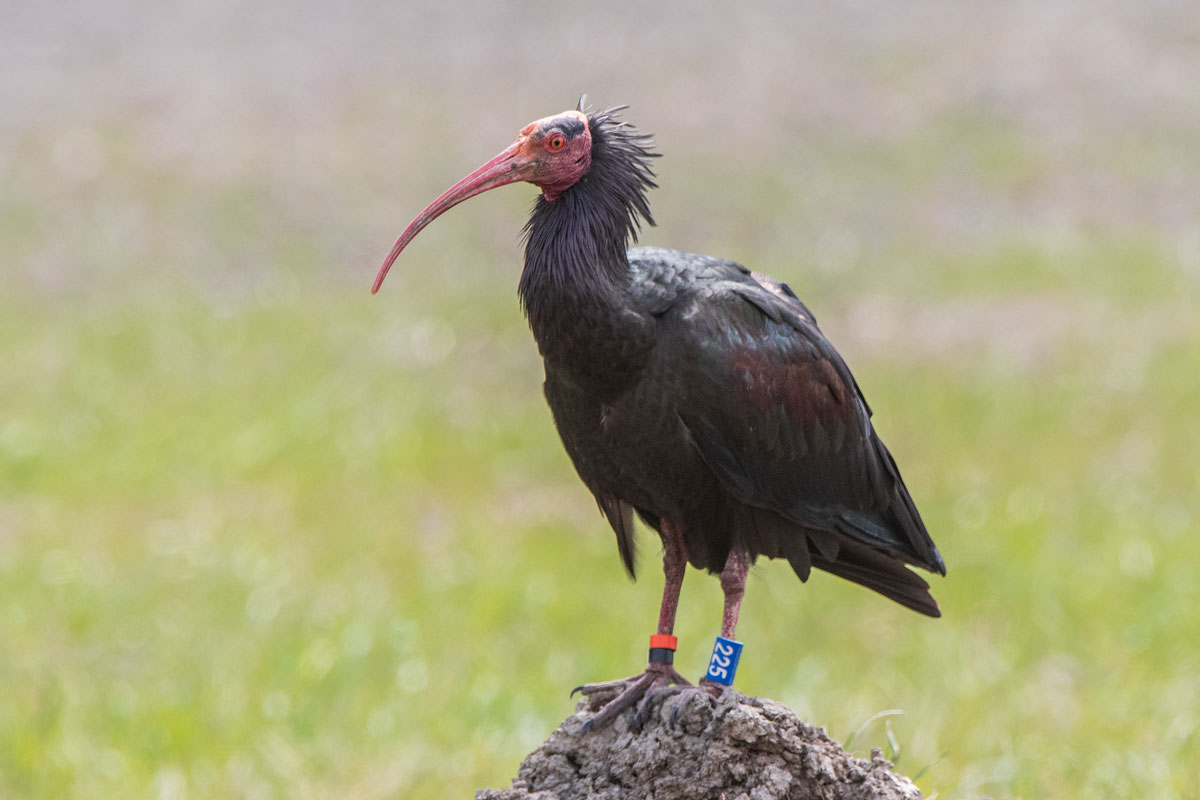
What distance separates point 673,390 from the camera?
15.0ft

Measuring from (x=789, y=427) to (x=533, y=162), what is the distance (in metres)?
1.18

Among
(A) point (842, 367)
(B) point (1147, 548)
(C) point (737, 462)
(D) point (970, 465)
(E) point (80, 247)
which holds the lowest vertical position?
(C) point (737, 462)

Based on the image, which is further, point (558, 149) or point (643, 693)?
point (643, 693)

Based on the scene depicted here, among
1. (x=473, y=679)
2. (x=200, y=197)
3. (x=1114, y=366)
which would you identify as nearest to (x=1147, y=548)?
(x=1114, y=366)

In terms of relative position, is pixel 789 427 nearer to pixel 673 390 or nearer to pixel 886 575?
pixel 673 390

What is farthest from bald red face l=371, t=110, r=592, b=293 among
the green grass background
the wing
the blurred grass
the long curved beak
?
the blurred grass

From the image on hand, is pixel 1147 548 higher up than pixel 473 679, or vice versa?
pixel 1147 548

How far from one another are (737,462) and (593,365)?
57cm

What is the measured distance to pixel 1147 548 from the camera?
33.1 ft

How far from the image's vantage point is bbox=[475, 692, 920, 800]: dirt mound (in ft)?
14.2

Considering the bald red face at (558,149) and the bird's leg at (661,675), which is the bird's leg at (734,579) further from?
the bald red face at (558,149)

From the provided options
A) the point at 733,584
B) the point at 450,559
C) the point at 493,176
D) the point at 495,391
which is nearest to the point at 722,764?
the point at 733,584

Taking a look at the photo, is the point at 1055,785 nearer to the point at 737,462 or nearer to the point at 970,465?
the point at 737,462

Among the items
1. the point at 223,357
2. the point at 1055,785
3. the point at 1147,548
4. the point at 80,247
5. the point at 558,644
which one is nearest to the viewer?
the point at 1055,785
